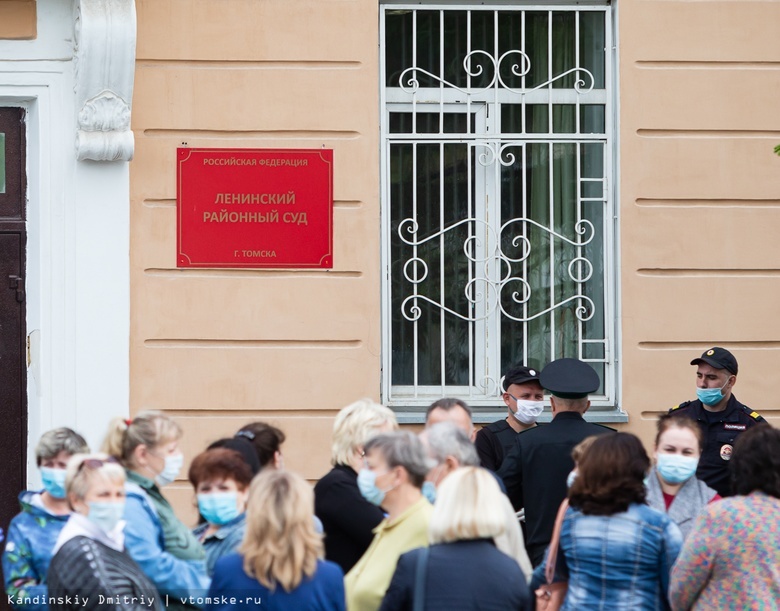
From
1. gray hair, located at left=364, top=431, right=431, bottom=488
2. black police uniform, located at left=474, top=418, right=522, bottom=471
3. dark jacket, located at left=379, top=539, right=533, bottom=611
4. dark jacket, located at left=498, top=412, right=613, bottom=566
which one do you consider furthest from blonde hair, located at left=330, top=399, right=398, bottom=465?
black police uniform, located at left=474, top=418, right=522, bottom=471

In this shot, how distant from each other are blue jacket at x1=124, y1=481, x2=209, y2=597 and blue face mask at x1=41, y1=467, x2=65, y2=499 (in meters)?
0.35

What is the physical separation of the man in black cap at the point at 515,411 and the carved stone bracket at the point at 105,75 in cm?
237

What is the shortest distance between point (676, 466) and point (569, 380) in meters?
1.17

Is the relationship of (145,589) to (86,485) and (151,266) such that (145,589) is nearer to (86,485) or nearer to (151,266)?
(86,485)

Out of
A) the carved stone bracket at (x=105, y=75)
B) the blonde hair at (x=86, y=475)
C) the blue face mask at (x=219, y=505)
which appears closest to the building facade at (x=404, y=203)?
the carved stone bracket at (x=105, y=75)

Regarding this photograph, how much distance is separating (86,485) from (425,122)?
3.87 meters

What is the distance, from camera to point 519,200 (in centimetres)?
759

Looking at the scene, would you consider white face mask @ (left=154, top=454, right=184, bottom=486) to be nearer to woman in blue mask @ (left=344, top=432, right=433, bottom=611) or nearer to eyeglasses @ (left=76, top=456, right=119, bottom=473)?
eyeglasses @ (left=76, top=456, right=119, bottom=473)

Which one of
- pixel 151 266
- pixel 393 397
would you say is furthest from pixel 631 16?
pixel 151 266

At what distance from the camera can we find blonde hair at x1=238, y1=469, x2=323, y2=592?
3.98 meters

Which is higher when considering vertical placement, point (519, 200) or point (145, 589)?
point (519, 200)

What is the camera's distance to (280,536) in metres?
4.00

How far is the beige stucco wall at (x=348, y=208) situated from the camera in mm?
7152

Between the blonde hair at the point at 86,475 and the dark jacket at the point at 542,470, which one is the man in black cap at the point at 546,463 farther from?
the blonde hair at the point at 86,475
